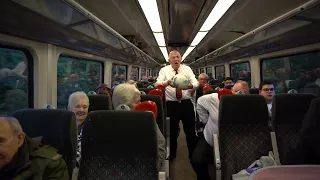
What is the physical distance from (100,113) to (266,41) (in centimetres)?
388

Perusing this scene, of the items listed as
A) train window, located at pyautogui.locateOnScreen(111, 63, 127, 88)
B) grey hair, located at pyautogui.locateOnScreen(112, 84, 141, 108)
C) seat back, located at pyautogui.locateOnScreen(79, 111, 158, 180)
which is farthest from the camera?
train window, located at pyautogui.locateOnScreen(111, 63, 127, 88)

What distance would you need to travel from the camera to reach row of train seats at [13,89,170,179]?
6.26ft

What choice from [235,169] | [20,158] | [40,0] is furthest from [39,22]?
[235,169]

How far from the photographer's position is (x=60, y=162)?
6.02ft

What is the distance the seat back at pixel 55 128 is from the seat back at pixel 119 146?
0.46ft

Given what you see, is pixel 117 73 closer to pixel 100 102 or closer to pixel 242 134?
pixel 100 102

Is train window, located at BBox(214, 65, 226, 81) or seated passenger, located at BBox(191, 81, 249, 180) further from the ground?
train window, located at BBox(214, 65, 226, 81)

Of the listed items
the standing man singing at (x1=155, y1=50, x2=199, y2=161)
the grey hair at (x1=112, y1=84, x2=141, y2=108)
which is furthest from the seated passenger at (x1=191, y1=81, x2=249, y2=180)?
the grey hair at (x1=112, y1=84, x2=141, y2=108)

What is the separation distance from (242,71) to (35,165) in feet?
25.5

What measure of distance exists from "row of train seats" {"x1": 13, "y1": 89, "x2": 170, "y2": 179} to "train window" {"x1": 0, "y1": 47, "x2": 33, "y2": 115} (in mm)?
1328

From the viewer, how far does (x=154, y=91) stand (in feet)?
12.7

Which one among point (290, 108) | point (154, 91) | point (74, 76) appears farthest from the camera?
point (74, 76)

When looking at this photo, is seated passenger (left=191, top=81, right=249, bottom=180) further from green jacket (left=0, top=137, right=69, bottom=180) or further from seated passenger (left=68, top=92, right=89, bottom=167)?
green jacket (left=0, top=137, right=69, bottom=180)

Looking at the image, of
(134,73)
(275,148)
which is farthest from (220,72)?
(275,148)
